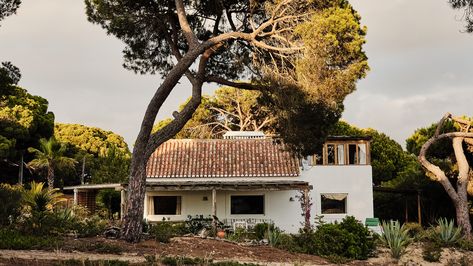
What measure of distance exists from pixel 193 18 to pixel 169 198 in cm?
1292

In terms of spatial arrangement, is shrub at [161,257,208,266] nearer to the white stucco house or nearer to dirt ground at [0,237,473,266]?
dirt ground at [0,237,473,266]

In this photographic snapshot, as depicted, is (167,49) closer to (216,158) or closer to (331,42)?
(331,42)

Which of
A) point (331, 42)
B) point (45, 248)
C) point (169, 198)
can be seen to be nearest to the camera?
point (45, 248)

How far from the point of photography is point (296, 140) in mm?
16000

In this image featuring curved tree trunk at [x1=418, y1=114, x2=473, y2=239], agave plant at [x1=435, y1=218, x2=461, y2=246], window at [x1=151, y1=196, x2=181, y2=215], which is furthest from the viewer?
window at [x1=151, y1=196, x2=181, y2=215]

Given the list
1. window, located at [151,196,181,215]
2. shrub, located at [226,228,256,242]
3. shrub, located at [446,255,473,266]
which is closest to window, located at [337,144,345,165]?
window, located at [151,196,181,215]

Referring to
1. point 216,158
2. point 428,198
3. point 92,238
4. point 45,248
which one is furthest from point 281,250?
point 428,198

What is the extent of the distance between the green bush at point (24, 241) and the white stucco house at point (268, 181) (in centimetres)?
1382

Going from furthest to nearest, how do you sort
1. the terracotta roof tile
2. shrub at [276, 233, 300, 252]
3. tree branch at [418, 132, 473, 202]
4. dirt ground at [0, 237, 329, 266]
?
1. the terracotta roof tile
2. tree branch at [418, 132, 473, 202]
3. shrub at [276, 233, 300, 252]
4. dirt ground at [0, 237, 329, 266]

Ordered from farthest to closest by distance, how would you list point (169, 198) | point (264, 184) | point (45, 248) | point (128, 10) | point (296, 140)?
point (169, 198), point (264, 184), point (128, 10), point (296, 140), point (45, 248)

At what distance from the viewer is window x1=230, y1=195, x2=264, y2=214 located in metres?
29.4

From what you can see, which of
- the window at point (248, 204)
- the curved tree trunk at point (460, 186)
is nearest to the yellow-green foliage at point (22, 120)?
→ the window at point (248, 204)

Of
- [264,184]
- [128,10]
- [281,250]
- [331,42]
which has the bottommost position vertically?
[281,250]

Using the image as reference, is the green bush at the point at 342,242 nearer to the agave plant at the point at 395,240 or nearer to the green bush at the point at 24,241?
the agave plant at the point at 395,240
